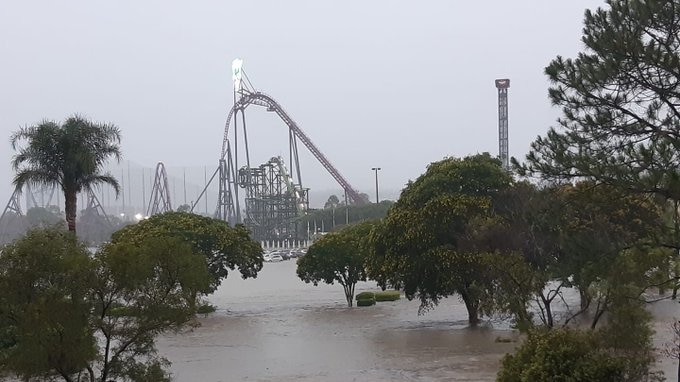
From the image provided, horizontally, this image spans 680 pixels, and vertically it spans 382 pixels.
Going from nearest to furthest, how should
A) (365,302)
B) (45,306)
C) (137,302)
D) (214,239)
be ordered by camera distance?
(45,306) < (137,302) < (214,239) < (365,302)

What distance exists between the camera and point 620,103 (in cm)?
1045

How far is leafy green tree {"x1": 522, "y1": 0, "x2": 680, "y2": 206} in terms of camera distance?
969cm

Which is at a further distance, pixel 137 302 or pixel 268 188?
pixel 268 188

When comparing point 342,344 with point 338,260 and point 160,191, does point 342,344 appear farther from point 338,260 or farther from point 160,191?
point 160,191

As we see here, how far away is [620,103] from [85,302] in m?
8.51

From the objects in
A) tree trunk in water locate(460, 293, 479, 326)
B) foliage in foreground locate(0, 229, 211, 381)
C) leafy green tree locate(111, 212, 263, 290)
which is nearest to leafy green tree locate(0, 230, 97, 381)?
foliage in foreground locate(0, 229, 211, 381)

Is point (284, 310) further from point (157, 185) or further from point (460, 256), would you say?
point (157, 185)

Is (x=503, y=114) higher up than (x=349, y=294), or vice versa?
(x=503, y=114)

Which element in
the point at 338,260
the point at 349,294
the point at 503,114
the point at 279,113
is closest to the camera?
the point at 338,260

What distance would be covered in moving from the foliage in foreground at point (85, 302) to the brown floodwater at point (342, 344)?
13.2ft

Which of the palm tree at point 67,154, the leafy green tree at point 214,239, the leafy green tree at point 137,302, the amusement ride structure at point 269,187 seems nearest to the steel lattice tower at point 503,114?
the amusement ride structure at point 269,187

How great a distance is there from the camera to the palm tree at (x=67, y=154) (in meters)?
20.1

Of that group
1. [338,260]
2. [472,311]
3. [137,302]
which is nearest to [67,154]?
[137,302]

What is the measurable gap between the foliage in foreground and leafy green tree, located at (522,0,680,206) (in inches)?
253
